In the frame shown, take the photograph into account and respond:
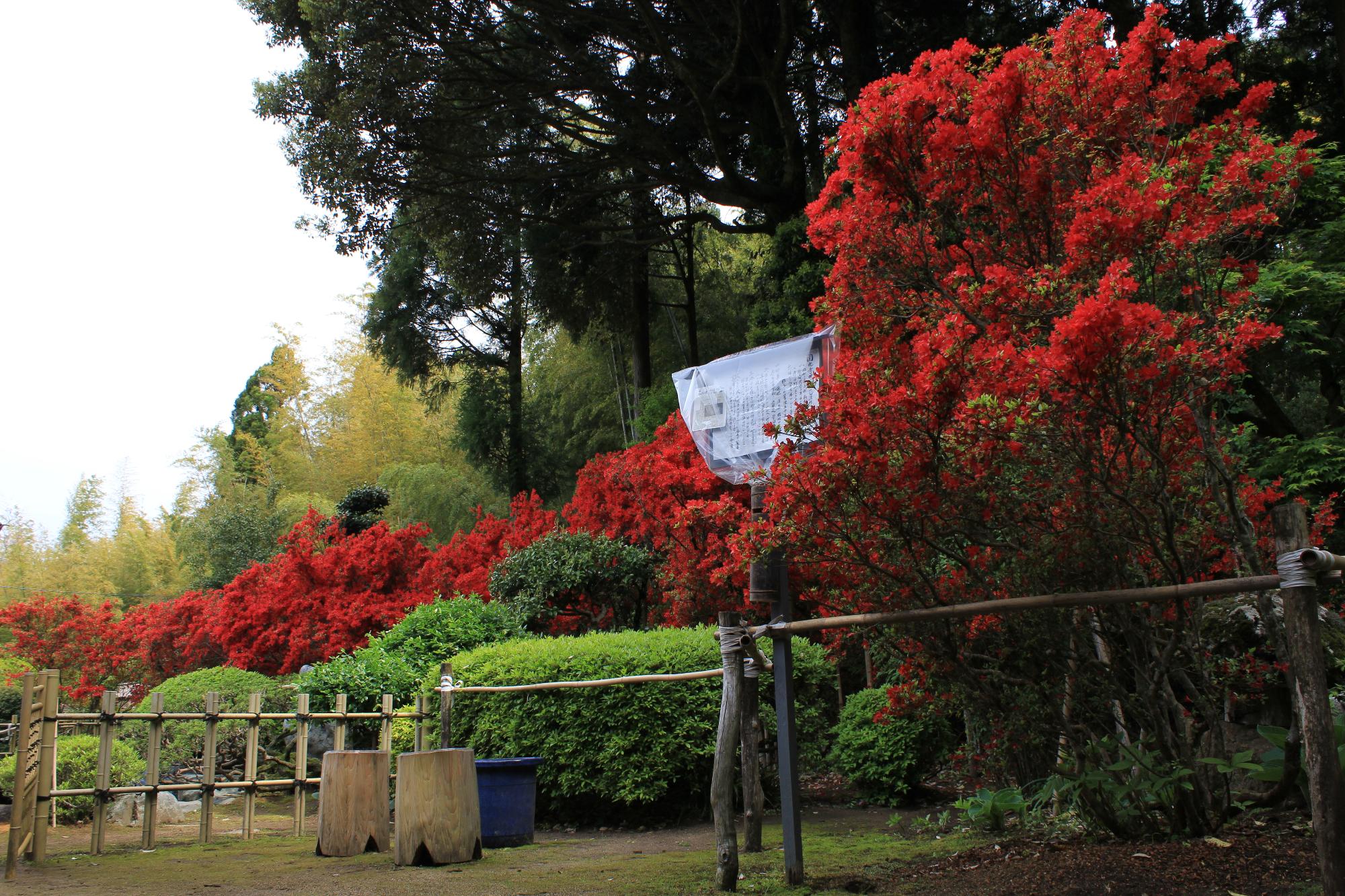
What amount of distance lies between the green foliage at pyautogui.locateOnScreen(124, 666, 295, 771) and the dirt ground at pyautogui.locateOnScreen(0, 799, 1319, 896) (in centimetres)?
228

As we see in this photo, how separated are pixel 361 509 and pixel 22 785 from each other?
29.7 feet

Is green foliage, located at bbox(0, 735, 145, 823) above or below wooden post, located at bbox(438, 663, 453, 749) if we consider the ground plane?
below

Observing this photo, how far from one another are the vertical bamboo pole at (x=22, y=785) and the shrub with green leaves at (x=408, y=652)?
289 centimetres

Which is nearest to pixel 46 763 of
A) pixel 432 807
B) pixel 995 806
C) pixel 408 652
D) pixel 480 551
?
pixel 432 807

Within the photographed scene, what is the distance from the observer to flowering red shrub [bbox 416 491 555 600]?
34.3 feet

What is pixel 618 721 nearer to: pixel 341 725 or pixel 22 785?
pixel 341 725

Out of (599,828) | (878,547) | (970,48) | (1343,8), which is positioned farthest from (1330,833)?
(1343,8)

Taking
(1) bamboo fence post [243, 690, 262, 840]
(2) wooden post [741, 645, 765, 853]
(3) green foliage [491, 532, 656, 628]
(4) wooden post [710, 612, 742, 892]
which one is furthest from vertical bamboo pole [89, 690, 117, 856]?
(3) green foliage [491, 532, 656, 628]

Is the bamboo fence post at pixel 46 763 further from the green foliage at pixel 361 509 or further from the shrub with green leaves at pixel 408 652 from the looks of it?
the green foliage at pixel 361 509

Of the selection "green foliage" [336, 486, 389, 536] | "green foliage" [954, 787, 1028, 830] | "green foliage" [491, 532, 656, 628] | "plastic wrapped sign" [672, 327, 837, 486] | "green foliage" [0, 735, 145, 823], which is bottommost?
"green foliage" [0, 735, 145, 823]

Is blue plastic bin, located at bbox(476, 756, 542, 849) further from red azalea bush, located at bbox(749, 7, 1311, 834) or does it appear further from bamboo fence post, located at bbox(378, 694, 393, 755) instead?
red azalea bush, located at bbox(749, 7, 1311, 834)

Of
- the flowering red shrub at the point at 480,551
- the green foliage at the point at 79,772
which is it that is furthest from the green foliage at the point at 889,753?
the green foliage at the point at 79,772

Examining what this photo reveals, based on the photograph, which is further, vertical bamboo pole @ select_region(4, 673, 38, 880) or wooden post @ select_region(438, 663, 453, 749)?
wooden post @ select_region(438, 663, 453, 749)

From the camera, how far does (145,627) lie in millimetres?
13039
